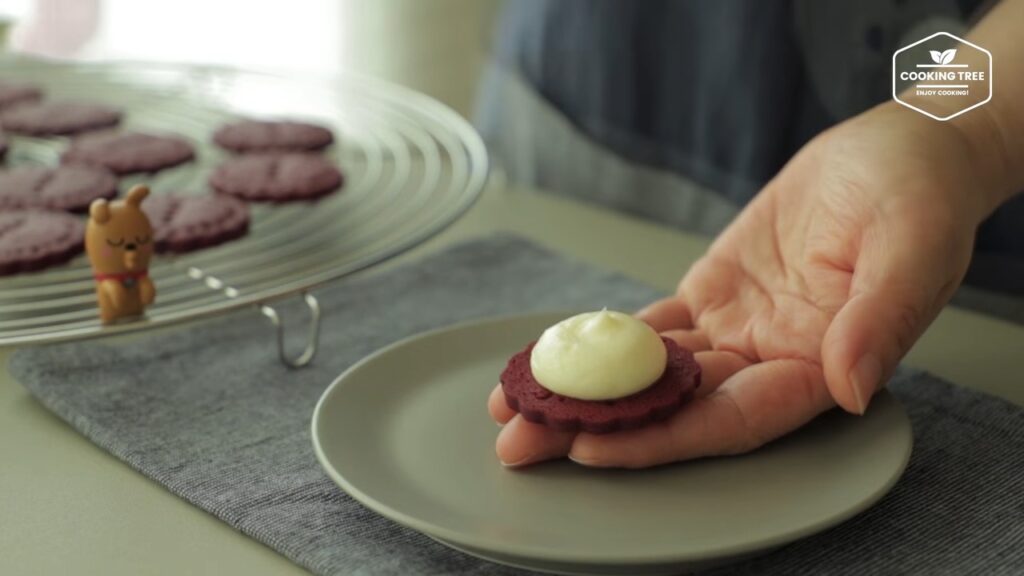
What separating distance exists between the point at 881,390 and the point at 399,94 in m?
0.83

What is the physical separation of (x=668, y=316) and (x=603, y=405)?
22cm

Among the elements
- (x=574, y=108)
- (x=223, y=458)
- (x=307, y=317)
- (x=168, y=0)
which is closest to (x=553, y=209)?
(x=574, y=108)

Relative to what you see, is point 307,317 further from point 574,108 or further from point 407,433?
point 574,108

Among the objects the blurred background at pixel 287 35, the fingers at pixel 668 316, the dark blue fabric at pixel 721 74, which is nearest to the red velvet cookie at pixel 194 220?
the fingers at pixel 668 316

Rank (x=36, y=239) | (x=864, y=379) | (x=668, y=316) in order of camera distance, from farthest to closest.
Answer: (x=36, y=239) → (x=668, y=316) → (x=864, y=379)

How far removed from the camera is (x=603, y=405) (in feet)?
2.54

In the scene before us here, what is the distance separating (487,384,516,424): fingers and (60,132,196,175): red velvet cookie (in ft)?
2.17

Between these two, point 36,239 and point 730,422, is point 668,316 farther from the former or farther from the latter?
point 36,239

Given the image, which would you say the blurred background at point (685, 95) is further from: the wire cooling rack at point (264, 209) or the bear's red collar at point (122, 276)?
the bear's red collar at point (122, 276)

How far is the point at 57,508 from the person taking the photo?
2.77 feet

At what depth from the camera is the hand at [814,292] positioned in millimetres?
775

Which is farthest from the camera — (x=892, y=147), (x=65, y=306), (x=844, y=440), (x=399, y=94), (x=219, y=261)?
(x=399, y=94)

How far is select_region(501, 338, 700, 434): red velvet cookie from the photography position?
765 millimetres

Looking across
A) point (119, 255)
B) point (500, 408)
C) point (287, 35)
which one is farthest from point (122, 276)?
point (287, 35)
